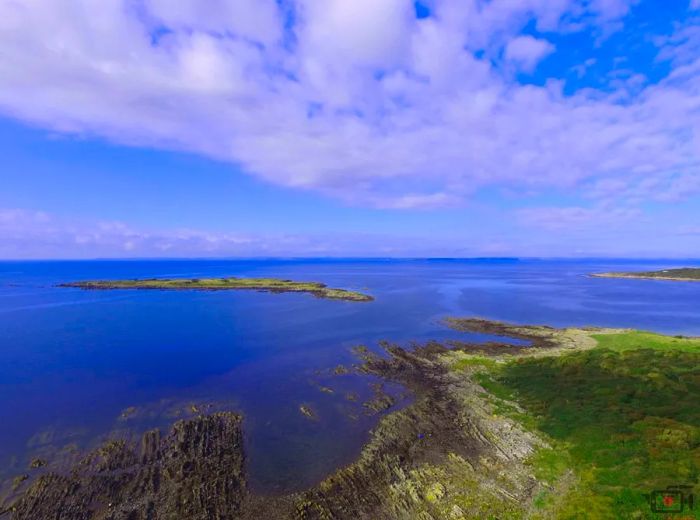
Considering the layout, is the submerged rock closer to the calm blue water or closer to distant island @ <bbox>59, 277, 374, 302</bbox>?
the calm blue water

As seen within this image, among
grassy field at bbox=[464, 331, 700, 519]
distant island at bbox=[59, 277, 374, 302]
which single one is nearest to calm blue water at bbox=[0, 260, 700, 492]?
grassy field at bbox=[464, 331, 700, 519]

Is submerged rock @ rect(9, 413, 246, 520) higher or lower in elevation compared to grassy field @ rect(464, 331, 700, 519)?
lower

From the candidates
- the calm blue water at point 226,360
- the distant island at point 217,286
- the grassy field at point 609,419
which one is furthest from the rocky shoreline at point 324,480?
the distant island at point 217,286

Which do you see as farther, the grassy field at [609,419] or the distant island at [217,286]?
the distant island at [217,286]

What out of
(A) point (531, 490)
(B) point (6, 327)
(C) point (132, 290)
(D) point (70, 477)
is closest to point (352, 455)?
(A) point (531, 490)

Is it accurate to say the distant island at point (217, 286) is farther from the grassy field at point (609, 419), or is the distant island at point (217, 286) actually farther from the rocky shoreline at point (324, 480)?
the rocky shoreline at point (324, 480)

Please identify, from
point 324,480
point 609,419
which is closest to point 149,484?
point 324,480

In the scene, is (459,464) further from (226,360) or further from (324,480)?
(226,360)
